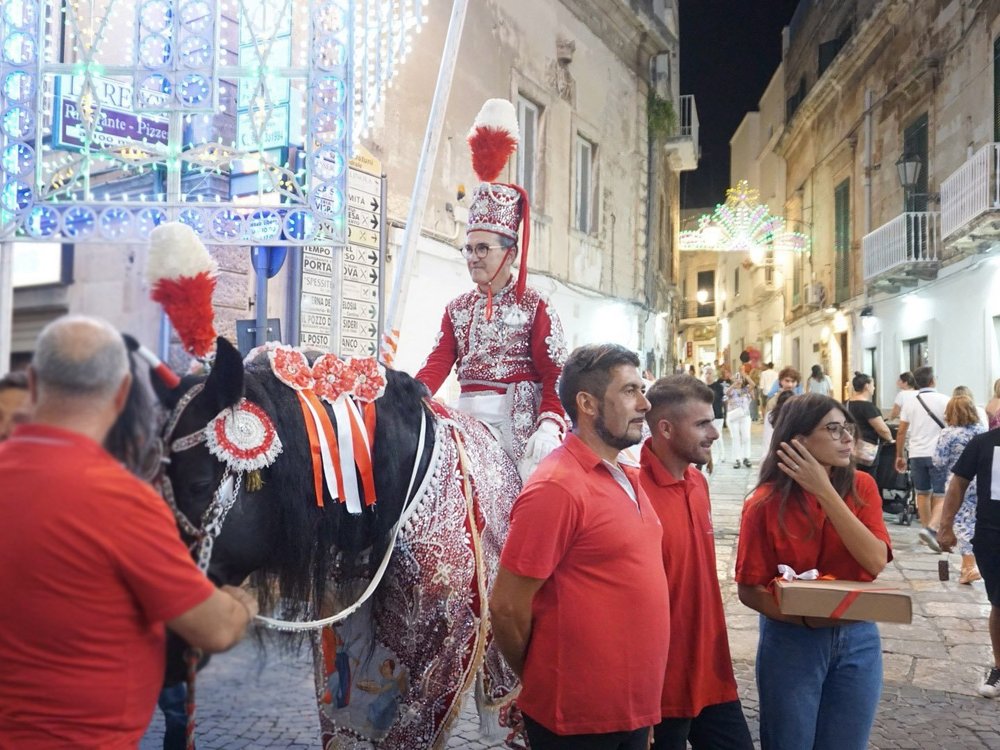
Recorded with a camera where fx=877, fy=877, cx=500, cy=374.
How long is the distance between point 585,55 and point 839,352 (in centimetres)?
1204

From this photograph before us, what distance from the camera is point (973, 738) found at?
166 inches

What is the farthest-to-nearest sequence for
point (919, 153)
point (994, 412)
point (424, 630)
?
point (919, 153) → point (994, 412) → point (424, 630)

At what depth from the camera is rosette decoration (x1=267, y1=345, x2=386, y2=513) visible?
248 centimetres

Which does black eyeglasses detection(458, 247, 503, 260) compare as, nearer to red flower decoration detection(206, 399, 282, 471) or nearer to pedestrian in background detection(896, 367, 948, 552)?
red flower decoration detection(206, 399, 282, 471)

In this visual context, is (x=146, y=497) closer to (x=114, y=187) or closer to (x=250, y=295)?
(x=114, y=187)

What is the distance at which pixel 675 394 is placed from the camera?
2742 millimetres

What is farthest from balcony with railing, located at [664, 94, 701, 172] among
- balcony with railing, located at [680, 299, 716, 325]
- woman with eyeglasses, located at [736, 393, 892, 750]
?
balcony with railing, located at [680, 299, 716, 325]

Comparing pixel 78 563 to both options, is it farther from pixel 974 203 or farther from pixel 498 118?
pixel 974 203

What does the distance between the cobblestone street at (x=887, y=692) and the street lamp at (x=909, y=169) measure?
1181cm

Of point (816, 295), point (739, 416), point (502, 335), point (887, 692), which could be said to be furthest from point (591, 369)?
point (816, 295)

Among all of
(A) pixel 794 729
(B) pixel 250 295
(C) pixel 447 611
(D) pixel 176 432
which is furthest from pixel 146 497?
(B) pixel 250 295

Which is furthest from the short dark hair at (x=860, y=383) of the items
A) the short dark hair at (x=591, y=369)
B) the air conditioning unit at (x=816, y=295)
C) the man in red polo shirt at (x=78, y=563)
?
the air conditioning unit at (x=816, y=295)

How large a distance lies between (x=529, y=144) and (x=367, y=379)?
10.9m

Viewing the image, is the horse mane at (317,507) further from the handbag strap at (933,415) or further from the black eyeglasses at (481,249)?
the handbag strap at (933,415)
